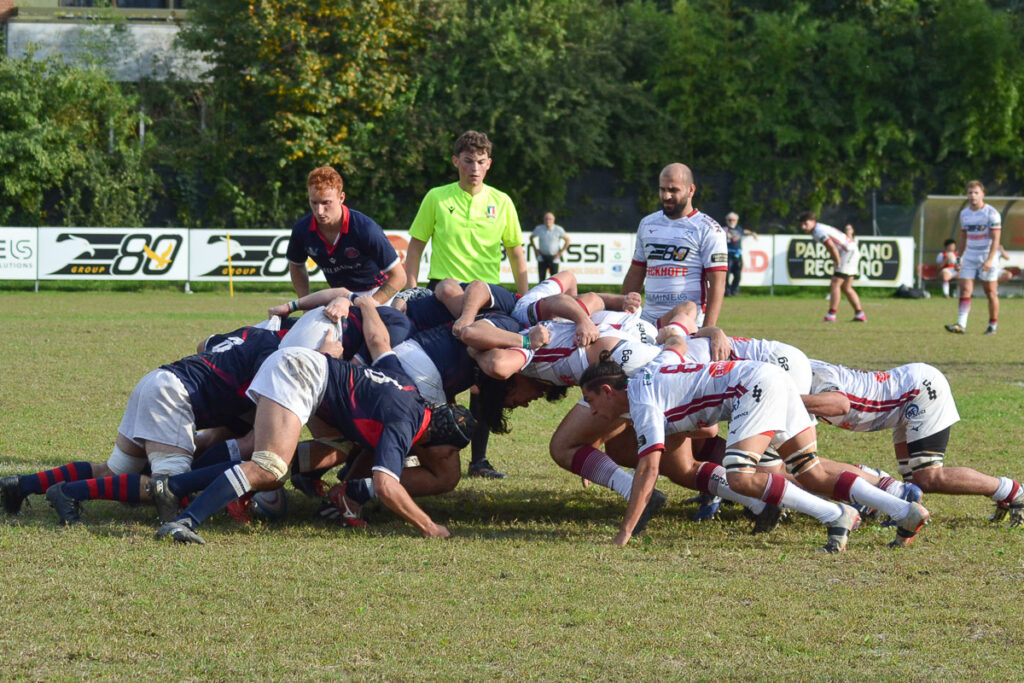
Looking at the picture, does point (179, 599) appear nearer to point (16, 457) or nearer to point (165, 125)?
point (16, 457)

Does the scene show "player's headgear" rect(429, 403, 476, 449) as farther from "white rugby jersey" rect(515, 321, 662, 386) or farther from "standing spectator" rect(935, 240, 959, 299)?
"standing spectator" rect(935, 240, 959, 299)

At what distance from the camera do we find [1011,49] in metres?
32.8

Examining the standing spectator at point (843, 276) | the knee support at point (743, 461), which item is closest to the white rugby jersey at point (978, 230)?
the standing spectator at point (843, 276)

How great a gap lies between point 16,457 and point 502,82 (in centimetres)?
2542

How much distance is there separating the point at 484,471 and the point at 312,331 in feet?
6.05

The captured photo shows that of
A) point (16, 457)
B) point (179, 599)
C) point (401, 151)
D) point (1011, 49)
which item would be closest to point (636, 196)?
point (401, 151)

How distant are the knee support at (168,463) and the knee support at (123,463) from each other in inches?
8.5

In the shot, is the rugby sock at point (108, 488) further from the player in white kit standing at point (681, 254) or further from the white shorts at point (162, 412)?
the player in white kit standing at point (681, 254)

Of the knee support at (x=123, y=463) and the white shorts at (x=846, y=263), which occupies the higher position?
the white shorts at (x=846, y=263)

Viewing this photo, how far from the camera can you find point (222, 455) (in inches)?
244

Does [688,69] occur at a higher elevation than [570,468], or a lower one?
higher

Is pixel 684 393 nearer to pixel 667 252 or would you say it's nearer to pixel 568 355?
pixel 568 355

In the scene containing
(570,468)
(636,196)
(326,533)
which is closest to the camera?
(326,533)

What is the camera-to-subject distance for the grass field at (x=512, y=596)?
3.99 metres
